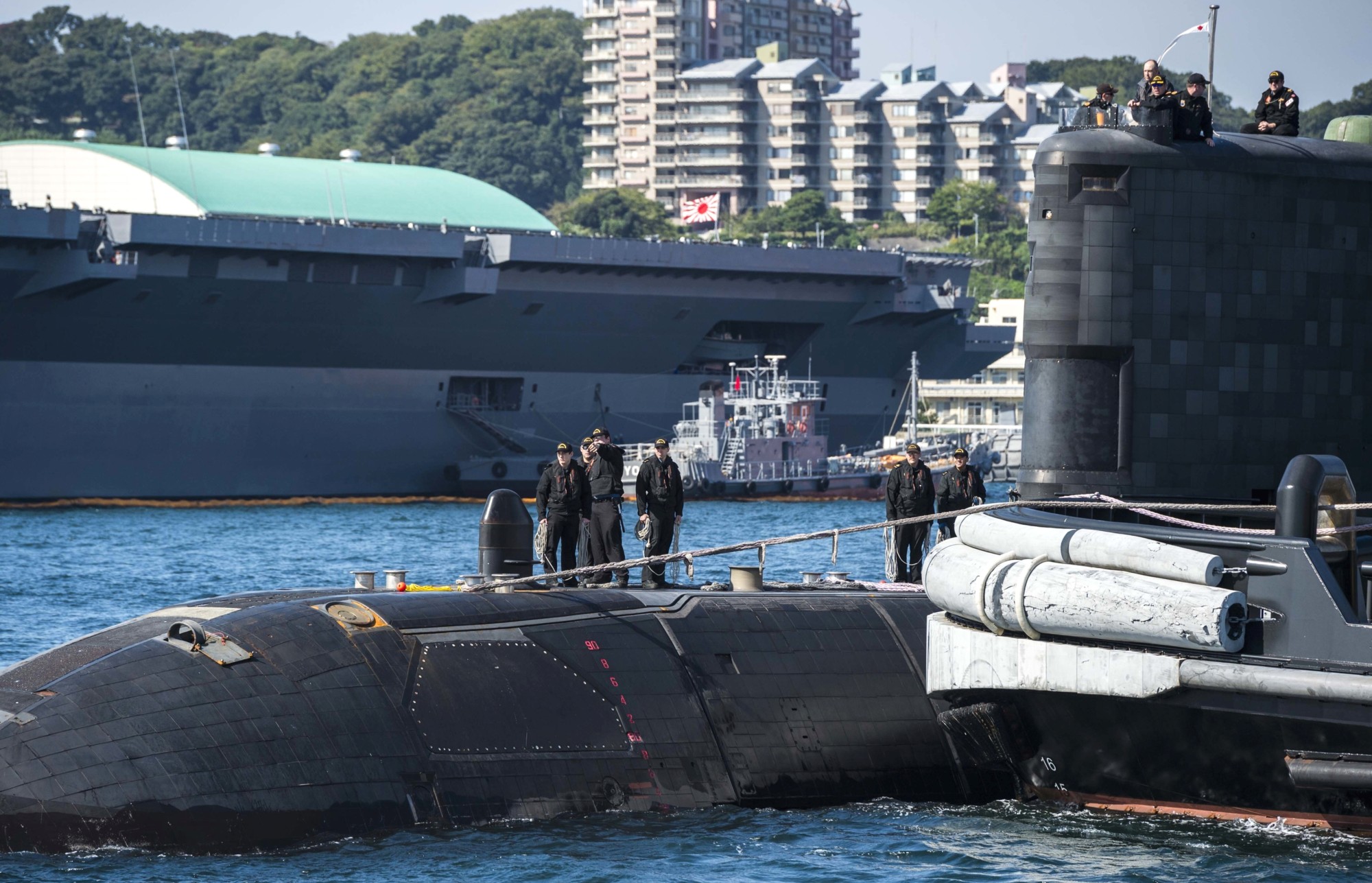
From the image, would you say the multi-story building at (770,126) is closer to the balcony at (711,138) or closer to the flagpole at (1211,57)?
the balcony at (711,138)

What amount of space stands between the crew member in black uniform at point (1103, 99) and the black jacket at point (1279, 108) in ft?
4.81

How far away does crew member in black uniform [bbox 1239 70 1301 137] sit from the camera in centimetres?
1530

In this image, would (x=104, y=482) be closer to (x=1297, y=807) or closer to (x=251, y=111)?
(x=1297, y=807)

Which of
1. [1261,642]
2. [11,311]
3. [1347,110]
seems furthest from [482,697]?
[1347,110]

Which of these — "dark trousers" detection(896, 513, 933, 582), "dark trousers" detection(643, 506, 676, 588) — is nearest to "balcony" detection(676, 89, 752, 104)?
"dark trousers" detection(896, 513, 933, 582)

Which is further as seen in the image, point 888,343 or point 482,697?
point 888,343

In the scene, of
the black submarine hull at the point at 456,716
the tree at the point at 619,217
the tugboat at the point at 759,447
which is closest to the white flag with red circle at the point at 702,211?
the tugboat at the point at 759,447

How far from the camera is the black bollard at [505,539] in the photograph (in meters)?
15.5

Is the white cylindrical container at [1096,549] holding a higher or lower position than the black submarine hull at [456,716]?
higher

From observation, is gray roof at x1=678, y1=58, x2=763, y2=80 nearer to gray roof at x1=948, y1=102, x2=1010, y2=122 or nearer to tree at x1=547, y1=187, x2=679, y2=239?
tree at x1=547, y1=187, x2=679, y2=239

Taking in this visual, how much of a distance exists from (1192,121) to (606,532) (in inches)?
275

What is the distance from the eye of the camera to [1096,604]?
39.1 feet

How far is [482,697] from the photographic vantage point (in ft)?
41.4

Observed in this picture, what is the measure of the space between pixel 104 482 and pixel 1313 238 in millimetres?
47644
